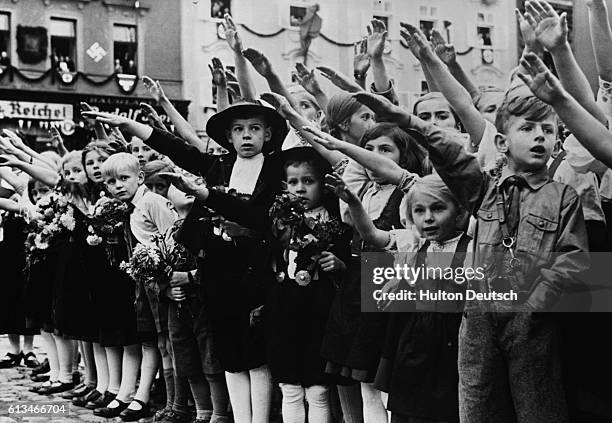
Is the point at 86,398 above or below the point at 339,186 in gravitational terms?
below

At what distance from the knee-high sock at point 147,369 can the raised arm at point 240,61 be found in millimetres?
1917

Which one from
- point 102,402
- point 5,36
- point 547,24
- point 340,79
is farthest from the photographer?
point 5,36

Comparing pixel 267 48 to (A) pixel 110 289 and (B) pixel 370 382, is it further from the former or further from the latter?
(B) pixel 370 382

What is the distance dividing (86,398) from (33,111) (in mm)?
11472

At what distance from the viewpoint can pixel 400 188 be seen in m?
4.15

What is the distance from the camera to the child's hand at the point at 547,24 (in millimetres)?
3266

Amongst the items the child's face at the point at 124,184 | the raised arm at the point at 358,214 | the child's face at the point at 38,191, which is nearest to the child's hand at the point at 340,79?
the raised arm at the point at 358,214

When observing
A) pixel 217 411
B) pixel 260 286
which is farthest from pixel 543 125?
pixel 217 411

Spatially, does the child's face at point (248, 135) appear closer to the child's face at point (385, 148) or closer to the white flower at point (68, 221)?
the child's face at point (385, 148)

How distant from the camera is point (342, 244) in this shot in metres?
4.56

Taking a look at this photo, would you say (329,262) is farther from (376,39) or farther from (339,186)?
(376,39)

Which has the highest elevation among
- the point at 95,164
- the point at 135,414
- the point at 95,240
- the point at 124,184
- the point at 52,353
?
the point at 95,164

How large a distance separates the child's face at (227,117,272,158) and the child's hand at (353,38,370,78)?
637mm

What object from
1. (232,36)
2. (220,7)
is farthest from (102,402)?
(220,7)
